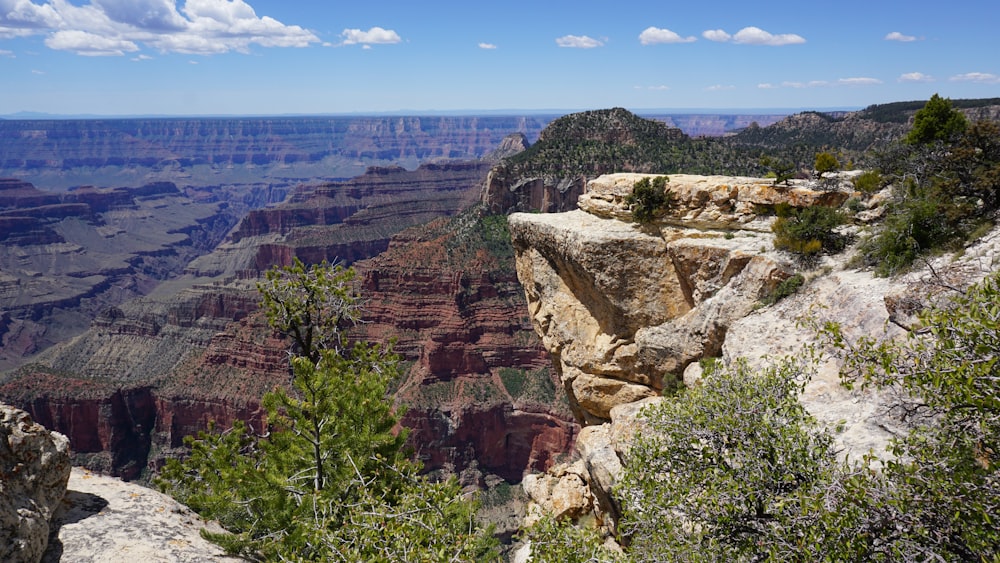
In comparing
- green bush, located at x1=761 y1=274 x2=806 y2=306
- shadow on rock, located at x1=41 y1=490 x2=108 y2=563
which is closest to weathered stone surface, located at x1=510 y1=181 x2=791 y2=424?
green bush, located at x1=761 y1=274 x2=806 y2=306

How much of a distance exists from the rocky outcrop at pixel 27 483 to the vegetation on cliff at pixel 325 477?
3.04m

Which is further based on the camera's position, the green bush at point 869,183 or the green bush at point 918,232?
the green bush at point 869,183

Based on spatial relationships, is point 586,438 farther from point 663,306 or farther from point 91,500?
point 91,500

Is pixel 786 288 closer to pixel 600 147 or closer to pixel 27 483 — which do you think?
pixel 27 483

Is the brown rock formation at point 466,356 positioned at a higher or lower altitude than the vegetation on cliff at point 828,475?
lower

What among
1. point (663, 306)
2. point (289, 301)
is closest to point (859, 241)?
point (663, 306)

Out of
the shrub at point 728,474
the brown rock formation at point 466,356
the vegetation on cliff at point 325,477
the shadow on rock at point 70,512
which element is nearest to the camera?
the shrub at point 728,474

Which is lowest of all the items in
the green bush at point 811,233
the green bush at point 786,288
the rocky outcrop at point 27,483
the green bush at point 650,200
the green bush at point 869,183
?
the rocky outcrop at point 27,483

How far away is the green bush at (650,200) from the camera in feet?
59.3

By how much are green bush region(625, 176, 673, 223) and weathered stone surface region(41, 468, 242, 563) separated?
14144 millimetres

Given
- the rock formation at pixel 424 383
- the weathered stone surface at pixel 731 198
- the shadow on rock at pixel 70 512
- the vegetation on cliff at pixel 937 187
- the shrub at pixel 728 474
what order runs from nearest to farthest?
the shrub at pixel 728 474, the shadow on rock at pixel 70 512, the vegetation on cliff at pixel 937 187, the weathered stone surface at pixel 731 198, the rock formation at pixel 424 383

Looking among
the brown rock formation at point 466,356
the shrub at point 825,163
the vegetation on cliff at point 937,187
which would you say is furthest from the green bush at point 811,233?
the brown rock formation at point 466,356

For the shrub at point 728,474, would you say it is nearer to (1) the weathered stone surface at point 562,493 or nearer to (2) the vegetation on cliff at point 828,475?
(2) the vegetation on cliff at point 828,475

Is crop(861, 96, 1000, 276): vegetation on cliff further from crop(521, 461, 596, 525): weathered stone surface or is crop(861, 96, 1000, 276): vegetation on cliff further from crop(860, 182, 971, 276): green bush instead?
crop(521, 461, 596, 525): weathered stone surface
